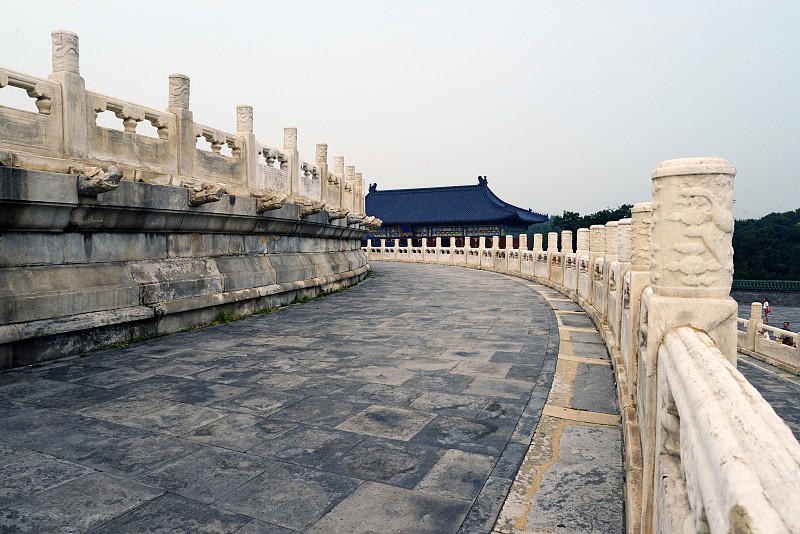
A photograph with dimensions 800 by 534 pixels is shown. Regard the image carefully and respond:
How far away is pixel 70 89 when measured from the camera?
6066mm

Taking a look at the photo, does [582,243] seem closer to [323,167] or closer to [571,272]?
[571,272]

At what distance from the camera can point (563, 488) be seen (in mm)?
2982

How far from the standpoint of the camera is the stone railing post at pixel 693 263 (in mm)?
2506

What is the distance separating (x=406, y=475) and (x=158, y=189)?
5.54 metres

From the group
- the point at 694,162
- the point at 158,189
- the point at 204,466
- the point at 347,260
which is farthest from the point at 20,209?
the point at 347,260

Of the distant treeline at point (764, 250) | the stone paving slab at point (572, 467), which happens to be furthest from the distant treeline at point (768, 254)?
the stone paving slab at point (572, 467)

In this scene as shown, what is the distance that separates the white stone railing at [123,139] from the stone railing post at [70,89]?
0.03 ft

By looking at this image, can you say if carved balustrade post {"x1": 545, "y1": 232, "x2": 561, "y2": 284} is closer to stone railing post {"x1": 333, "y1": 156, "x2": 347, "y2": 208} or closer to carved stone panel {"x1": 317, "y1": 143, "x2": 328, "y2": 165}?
stone railing post {"x1": 333, "y1": 156, "x2": 347, "y2": 208}

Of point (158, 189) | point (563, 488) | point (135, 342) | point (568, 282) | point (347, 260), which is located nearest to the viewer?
point (563, 488)

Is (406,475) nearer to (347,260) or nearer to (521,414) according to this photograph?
(521,414)

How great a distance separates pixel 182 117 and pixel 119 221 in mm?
2078

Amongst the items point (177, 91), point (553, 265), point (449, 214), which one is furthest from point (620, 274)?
point (449, 214)

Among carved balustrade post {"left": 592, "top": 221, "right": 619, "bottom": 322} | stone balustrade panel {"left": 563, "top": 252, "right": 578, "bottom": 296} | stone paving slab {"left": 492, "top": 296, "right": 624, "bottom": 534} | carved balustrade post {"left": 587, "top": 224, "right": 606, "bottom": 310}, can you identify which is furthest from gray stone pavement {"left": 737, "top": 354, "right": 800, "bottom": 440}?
stone paving slab {"left": 492, "top": 296, "right": 624, "bottom": 534}

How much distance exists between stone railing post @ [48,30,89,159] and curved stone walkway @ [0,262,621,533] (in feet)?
8.45
